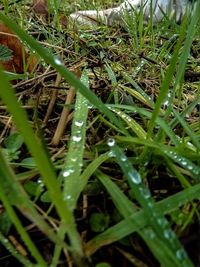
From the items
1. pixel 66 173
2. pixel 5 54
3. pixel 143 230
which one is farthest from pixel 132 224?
pixel 5 54

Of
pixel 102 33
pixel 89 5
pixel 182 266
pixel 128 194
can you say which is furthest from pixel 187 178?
pixel 89 5

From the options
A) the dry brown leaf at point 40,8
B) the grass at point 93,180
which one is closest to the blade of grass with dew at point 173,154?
the grass at point 93,180

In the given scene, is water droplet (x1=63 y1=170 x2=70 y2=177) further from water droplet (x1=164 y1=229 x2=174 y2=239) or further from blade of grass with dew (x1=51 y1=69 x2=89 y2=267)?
water droplet (x1=164 y1=229 x2=174 y2=239)

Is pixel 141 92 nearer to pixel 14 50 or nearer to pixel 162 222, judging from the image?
pixel 14 50

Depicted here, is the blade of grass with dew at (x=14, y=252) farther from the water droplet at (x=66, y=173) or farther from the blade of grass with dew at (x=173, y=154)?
the blade of grass with dew at (x=173, y=154)

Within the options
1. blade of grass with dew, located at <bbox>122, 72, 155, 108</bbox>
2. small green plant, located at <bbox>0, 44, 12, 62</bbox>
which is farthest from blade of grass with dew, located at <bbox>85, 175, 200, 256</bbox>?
small green plant, located at <bbox>0, 44, 12, 62</bbox>

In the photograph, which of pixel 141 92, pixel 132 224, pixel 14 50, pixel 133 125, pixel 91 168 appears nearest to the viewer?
pixel 132 224

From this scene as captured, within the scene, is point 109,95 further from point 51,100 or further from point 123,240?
point 123,240
